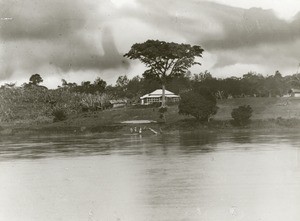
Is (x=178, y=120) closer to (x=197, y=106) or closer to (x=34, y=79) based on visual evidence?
(x=197, y=106)

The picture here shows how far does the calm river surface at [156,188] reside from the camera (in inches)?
497

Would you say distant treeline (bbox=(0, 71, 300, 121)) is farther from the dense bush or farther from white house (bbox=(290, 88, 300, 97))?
the dense bush

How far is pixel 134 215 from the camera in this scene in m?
12.4

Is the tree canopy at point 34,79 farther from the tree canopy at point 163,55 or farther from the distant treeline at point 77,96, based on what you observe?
the tree canopy at point 163,55

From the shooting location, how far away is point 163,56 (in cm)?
7619

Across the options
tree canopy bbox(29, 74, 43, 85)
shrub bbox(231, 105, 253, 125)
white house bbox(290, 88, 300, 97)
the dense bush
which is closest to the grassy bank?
shrub bbox(231, 105, 253, 125)

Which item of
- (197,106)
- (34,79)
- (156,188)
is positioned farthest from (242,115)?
(34,79)

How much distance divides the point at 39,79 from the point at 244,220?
145 metres

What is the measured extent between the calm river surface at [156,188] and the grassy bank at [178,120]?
28.4m

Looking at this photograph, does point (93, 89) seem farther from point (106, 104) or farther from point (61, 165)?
point (61, 165)

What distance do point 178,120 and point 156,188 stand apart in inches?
1770

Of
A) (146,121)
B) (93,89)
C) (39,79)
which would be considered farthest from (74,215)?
(39,79)

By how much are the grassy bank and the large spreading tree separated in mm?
6563

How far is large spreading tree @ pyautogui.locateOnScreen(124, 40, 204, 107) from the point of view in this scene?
247 feet
